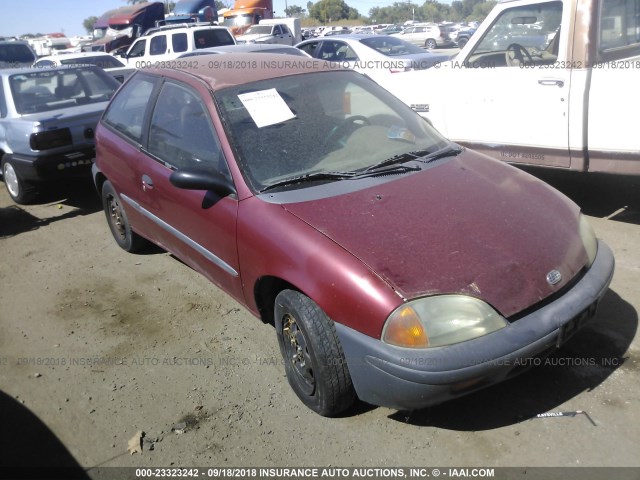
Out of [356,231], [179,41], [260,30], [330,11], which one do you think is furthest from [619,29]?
[330,11]

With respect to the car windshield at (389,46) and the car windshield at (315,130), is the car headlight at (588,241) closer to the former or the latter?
the car windshield at (315,130)

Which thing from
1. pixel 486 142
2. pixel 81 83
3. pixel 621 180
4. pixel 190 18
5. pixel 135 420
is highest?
pixel 190 18

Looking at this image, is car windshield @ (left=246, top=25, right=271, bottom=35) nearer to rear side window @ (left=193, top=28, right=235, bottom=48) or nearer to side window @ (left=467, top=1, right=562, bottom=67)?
rear side window @ (left=193, top=28, right=235, bottom=48)

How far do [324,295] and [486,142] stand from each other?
343 cm

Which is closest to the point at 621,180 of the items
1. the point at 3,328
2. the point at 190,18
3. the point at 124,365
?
the point at 124,365

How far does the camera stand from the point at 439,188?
3176mm

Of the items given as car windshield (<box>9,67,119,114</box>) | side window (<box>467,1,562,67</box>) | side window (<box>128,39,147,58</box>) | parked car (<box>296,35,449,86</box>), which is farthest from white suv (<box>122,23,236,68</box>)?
side window (<box>467,1,562,67</box>)

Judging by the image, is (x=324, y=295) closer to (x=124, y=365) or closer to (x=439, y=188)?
(x=439, y=188)

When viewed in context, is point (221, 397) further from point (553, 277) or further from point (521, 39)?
point (521, 39)

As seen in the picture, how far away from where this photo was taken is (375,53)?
452 inches

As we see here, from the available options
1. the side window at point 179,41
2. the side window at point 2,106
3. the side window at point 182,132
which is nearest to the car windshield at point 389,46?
the side window at point 179,41

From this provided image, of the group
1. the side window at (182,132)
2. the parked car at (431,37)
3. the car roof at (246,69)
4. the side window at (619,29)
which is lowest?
the side window at (182,132)

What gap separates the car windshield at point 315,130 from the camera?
330 centimetres

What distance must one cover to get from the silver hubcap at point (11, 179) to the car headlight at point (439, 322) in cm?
580
